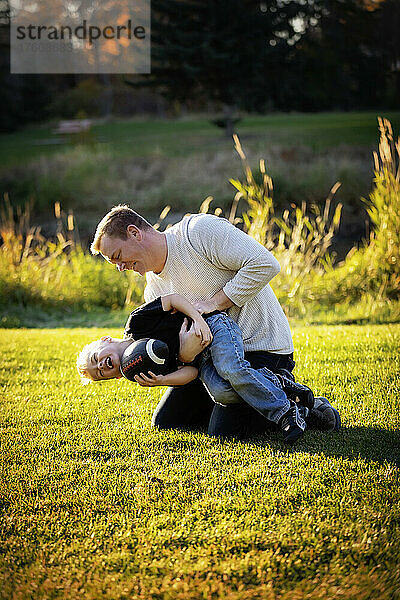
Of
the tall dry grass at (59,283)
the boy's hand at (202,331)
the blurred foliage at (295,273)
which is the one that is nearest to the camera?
the boy's hand at (202,331)

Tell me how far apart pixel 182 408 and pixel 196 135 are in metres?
22.3

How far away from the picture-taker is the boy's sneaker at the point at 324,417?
12.5 feet

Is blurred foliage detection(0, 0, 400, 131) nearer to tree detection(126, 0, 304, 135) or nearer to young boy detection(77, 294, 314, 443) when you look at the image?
tree detection(126, 0, 304, 135)

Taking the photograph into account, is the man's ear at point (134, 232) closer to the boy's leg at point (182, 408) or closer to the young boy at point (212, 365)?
the young boy at point (212, 365)

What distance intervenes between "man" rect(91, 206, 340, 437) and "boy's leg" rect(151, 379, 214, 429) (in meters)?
0.18

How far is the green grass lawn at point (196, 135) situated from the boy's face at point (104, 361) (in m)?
18.8

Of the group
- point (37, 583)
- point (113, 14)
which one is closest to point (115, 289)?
point (37, 583)

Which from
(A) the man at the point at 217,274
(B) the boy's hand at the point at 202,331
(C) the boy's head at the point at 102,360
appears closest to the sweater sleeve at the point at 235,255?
(A) the man at the point at 217,274

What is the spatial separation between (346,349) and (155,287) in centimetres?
213

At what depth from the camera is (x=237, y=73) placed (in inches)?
899

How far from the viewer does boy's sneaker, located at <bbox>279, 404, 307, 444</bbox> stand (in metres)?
3.52

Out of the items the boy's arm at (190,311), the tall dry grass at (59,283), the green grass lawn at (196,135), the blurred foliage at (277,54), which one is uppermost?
the blurred foliage at (277,54)

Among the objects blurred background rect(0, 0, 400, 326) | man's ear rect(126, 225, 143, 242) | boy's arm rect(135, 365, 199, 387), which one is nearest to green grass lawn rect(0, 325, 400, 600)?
boy's arm rect(135, 365, 199, 387)

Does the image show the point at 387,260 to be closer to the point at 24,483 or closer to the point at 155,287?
the point at 155,287
